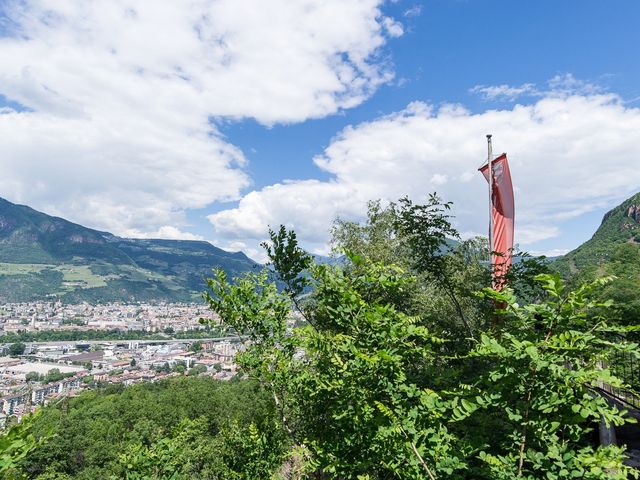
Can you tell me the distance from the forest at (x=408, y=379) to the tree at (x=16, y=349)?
184m

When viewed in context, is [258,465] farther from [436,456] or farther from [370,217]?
[370,217]

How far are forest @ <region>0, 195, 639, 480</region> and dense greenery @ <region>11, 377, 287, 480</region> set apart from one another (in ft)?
0.31

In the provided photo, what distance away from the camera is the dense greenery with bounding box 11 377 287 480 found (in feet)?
24.9

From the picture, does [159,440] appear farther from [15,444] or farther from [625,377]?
[625,377]

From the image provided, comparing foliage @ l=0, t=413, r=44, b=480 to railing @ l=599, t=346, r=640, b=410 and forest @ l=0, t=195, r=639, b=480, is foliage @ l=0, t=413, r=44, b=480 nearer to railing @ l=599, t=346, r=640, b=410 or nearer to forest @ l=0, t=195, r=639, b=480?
forest @ l=0, t=195, r=639, b=480

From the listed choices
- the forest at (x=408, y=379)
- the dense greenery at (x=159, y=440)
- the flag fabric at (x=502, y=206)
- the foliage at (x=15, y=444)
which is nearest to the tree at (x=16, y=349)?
the dense greenery at (x=159, y=440)

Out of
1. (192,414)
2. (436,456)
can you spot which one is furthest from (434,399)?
(192,414)

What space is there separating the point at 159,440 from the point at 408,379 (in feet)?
21.2

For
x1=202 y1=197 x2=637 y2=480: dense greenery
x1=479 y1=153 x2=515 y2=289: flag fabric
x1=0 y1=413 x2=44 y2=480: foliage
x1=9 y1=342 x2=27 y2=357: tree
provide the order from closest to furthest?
x1=202 y1=197 x2=637 y2=480: dense greenery, x1=0 y1=413 x2=44 y2=480: foliage, x1=479 y1=153 x2=515 y2=289: flag fabric, x1=9 y1=342 x2=27 y2=357: tree

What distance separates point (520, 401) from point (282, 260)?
4456 millimetres

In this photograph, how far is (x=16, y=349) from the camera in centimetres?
14712

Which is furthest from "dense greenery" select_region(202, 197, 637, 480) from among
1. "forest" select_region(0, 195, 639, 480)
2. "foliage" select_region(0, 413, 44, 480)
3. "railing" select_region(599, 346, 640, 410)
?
"foliage" select_region(0, 413, 44, 480)

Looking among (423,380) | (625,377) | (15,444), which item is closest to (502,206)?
(423,380)

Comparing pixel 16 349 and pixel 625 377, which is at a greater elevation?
pixel 625 377
